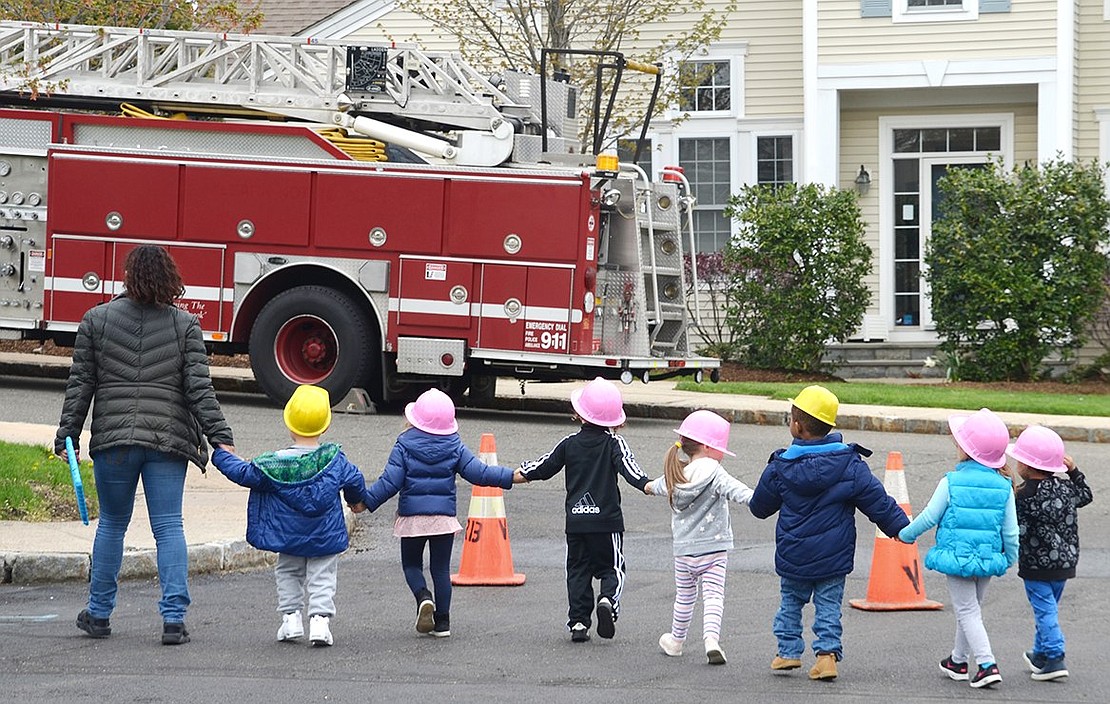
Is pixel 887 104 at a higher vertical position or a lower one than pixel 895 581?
higher

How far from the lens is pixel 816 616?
21.7ft

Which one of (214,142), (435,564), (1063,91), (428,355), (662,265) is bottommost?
(435,564)

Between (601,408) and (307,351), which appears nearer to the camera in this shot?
(601,408)

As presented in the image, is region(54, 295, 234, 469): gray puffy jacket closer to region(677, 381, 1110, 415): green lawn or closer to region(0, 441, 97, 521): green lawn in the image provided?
region(0, 441, 97, 521): green lawn

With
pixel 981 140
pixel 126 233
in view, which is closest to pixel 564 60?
pixel 981 140

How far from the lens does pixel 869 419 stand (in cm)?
1586

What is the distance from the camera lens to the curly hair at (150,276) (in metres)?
7.10

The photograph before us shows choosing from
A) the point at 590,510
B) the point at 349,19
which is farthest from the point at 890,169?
the point at 590,510

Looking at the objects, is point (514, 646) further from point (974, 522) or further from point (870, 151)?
point (870, 151)

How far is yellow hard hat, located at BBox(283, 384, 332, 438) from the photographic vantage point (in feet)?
23.3

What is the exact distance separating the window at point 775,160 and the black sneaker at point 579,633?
1640 cm

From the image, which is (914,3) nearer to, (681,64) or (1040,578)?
(681,64)

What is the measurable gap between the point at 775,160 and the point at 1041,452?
54.9 ft

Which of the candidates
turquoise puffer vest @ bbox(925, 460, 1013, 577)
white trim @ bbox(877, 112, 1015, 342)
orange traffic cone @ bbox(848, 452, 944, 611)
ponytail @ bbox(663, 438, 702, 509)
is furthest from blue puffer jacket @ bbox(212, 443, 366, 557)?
white trim @ bbox(877, 112, 1015, 342)
